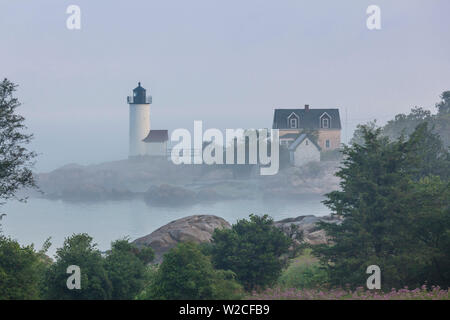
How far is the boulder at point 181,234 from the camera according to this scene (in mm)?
25875

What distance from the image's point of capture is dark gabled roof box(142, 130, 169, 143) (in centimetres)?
6887

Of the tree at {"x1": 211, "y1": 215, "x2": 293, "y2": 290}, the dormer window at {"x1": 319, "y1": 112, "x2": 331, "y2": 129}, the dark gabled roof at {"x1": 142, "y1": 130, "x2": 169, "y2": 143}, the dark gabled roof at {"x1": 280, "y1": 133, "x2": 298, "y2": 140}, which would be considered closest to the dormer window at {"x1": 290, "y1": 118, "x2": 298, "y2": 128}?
the dark gabled roof at {"x1": 280, "y1": 133, "x2": 298, "y2": 140}

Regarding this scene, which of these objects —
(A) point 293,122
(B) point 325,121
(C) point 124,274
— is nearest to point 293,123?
(A) point 293,122

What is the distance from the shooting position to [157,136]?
Result: 6988 centimetres

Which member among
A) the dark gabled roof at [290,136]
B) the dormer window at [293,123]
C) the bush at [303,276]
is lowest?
the bush at [303,276]

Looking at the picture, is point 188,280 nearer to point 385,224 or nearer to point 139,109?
point 385,224

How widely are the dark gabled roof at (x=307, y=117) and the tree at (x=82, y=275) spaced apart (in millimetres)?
54685

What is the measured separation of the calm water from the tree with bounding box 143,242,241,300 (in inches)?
1702

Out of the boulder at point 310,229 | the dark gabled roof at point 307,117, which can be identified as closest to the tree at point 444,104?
the dark gabled roof at point 307,117

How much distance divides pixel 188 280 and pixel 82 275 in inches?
114

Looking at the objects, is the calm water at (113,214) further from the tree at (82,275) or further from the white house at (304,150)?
the tree at (82,275)

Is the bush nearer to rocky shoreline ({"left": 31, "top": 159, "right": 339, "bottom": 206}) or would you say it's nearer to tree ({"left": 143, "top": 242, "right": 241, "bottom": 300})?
tree ({"left": 143, "top": 242, "right": 241, "bottom": 300})

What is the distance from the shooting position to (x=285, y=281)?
62.7 feet

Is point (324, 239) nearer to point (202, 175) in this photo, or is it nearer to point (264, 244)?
point (264, 244)
